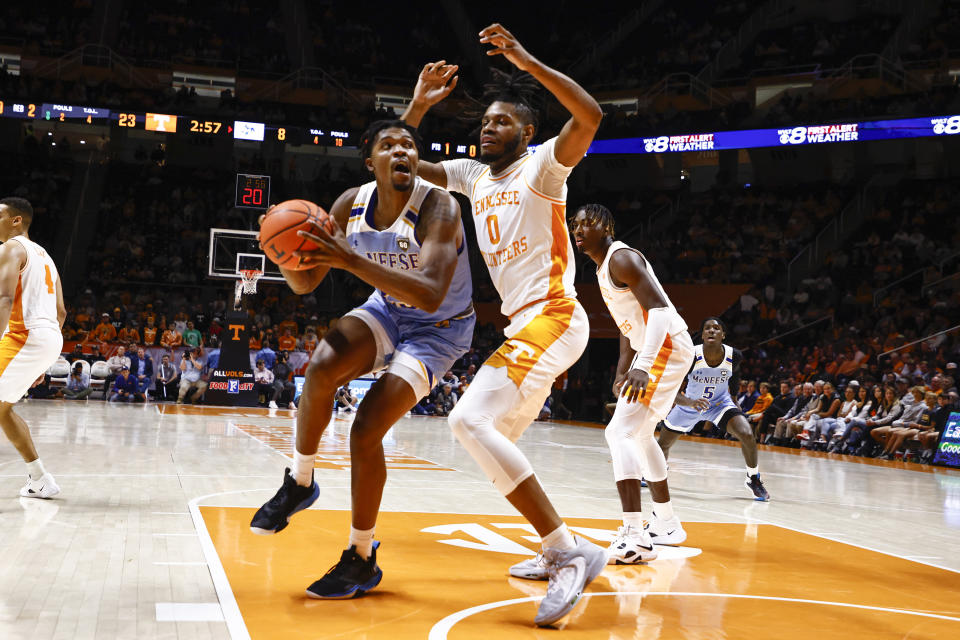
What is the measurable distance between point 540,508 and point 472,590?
648mm

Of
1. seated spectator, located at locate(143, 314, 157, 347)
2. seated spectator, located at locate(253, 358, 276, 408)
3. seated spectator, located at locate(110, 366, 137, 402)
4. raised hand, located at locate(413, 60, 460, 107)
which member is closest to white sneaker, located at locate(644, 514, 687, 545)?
raised hand, located at locate(413, 60, 460, 107)

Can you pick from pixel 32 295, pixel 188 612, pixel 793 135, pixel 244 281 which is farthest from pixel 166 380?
pixel 793 135

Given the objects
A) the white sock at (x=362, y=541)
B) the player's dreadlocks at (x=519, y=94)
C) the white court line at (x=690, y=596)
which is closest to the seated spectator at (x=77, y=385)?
the white sock at (x=362, y=541)

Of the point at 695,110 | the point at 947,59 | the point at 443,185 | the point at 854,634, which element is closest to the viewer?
the point at 854,634

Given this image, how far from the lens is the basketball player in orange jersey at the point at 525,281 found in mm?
3395

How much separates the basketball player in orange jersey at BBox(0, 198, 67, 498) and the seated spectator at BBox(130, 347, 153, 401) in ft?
42.2

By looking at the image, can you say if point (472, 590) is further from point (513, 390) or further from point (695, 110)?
point (695, 110)

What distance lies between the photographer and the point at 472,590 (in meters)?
3.78

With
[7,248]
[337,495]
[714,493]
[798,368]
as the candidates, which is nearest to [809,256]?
[798,368]

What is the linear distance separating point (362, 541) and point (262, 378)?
52.3 feet

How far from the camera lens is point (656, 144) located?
1008 inches

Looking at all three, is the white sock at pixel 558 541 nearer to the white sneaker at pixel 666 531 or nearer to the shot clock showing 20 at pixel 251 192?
the white sneaker at pixel 666 531

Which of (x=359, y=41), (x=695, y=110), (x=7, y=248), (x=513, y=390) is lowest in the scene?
(x=513, y=390)

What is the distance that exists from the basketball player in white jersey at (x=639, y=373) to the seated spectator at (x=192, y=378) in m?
14.8
